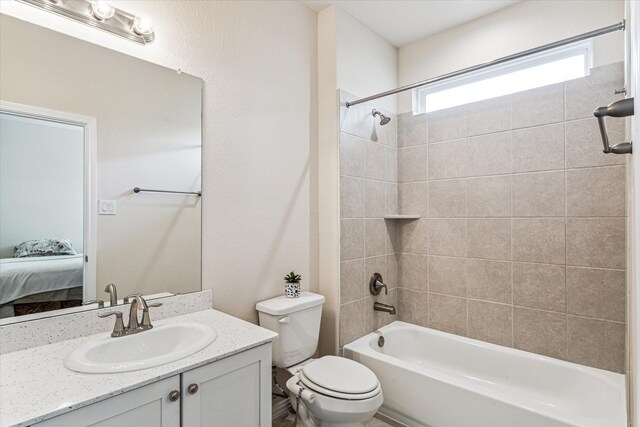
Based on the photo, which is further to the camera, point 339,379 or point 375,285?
point 375,285

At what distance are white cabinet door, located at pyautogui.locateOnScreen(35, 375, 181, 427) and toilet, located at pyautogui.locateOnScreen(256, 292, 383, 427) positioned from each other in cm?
78

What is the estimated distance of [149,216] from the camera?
5.24ft

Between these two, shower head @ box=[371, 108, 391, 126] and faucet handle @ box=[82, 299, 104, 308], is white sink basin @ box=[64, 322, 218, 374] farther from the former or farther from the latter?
shower head @ box=[371, 108, 391, 126]

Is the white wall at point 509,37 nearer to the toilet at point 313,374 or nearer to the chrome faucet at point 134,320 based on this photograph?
the toilet at point 313,374

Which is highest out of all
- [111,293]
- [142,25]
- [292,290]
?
[142,25]

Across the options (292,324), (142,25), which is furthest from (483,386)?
(142,25)

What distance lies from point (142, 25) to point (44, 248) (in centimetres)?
104

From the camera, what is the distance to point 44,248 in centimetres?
132

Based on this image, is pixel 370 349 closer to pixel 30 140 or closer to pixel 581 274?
pixel 581 274

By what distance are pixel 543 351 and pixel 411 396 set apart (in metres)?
0.94

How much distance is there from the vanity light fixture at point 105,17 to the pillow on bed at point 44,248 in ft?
2.99

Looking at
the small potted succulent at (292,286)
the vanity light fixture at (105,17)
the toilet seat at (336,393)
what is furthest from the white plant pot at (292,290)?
the vanity light fixture at (105,17)

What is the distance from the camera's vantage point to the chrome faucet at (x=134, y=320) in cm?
136

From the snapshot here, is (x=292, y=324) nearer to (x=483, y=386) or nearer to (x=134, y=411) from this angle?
(x=134, y=411)
